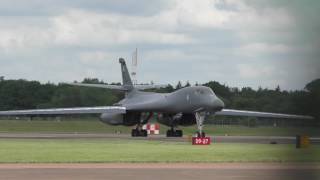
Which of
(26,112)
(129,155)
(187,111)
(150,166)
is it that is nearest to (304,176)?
(150,166)

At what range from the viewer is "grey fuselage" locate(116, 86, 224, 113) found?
56.5 metres

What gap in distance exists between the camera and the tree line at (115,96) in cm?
426

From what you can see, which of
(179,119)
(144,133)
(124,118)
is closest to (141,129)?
(144,133)

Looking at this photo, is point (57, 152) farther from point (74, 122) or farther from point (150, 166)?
point (74, 122)

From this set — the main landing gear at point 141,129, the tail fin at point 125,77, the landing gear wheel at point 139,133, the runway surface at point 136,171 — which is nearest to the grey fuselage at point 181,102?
the main landing gear at point 141,129

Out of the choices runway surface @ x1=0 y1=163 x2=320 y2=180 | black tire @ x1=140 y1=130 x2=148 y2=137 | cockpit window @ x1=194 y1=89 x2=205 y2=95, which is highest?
cockpit window @ x1=194 y1=89 x2=205 y2=95

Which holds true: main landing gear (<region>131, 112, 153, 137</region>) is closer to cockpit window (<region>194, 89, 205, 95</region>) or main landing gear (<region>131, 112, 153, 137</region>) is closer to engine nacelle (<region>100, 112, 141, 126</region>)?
engine nacelle (<region>100, 112, 141, 126</region>)

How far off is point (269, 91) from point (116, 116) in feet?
207

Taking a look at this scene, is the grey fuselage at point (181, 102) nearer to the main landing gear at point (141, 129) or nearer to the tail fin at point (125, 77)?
the main landing gear at point (141, 129)

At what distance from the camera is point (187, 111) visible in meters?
59.4

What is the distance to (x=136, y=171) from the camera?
2228cm

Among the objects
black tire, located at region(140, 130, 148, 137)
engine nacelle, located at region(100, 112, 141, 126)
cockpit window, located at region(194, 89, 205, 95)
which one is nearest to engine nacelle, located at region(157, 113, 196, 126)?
black tire, located at region(140, 130, 148, 137)

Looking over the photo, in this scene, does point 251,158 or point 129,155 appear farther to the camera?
point 129,155

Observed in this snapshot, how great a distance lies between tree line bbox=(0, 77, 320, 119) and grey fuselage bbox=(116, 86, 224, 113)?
4.04ft
